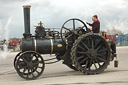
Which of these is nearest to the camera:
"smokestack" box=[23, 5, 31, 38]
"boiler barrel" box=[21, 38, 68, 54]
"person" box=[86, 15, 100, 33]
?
"boiler barrel" box=[21, 38, 68, 54]

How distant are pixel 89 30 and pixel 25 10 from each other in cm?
257

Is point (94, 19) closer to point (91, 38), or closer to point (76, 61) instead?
point (91, 38)

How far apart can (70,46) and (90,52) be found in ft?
2.70

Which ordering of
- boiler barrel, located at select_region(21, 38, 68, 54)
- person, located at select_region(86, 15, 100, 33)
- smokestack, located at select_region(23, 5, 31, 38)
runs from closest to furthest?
boiler barrel, located at select_region(21, 38, 68, 54) → smokestack, located at select_region(23, 5, 31, 38) → person, located at select_region(86, 15, 100, 33)

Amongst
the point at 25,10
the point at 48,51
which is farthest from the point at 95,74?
the point at 25,10

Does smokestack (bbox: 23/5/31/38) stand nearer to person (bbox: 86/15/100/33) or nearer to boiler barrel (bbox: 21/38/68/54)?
boiler barrel (bbox: 21/38/68/54)

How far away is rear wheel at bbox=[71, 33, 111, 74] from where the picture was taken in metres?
8.11

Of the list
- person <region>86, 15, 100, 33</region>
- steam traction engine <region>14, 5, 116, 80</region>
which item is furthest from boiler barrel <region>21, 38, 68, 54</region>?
person <region>86, 15, 100, 33</region>

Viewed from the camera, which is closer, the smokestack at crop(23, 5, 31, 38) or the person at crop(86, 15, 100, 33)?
the smokestack at crop(23, 5, 31, 38)

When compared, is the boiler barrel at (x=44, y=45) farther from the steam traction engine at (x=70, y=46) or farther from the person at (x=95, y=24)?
the person at (x=95, y=24)

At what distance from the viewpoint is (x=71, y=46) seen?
8609 mm

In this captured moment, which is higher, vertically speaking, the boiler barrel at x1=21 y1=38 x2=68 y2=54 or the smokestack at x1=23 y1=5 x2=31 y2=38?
the smokestack at x1=23 y1=5 x2=31 y2=38

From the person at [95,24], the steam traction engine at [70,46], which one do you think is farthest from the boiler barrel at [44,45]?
the person at [95,24]

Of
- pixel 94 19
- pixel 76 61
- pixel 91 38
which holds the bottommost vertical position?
pixel 76 61
